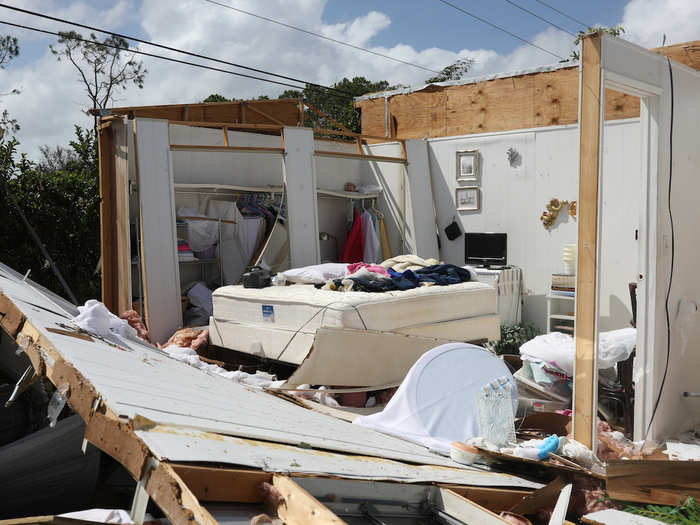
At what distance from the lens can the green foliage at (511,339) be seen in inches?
298

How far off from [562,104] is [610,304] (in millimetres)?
2765

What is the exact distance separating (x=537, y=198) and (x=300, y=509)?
7177 millimetres

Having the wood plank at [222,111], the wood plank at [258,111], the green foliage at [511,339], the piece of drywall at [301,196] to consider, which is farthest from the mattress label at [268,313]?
the wood plank at [258,111]

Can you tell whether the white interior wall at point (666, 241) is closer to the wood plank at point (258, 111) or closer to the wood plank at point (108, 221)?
the wood plank at point (108, 221)

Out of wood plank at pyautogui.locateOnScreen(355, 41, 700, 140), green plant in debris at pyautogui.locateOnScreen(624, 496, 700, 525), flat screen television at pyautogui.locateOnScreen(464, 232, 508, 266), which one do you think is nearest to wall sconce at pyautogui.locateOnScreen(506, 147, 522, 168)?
wood plank at pyautogui.locateOnScreen(355, 41, 700, 140)

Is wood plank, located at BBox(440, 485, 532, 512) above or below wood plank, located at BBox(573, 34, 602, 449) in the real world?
below

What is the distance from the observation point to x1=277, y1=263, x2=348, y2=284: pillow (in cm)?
647

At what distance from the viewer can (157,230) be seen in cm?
723

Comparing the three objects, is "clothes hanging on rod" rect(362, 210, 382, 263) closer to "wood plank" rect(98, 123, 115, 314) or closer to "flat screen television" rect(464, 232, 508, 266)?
"flat screen television" rect(464, 232, 508, 266)

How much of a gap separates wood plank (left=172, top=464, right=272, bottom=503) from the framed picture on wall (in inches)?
298

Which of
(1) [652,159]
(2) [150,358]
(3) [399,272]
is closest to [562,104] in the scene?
(3) [399,272]

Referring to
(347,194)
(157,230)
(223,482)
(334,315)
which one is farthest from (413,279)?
(223,482)

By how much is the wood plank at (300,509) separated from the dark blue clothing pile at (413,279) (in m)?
4.12

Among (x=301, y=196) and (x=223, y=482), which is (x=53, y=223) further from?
(x=223, y=482)
